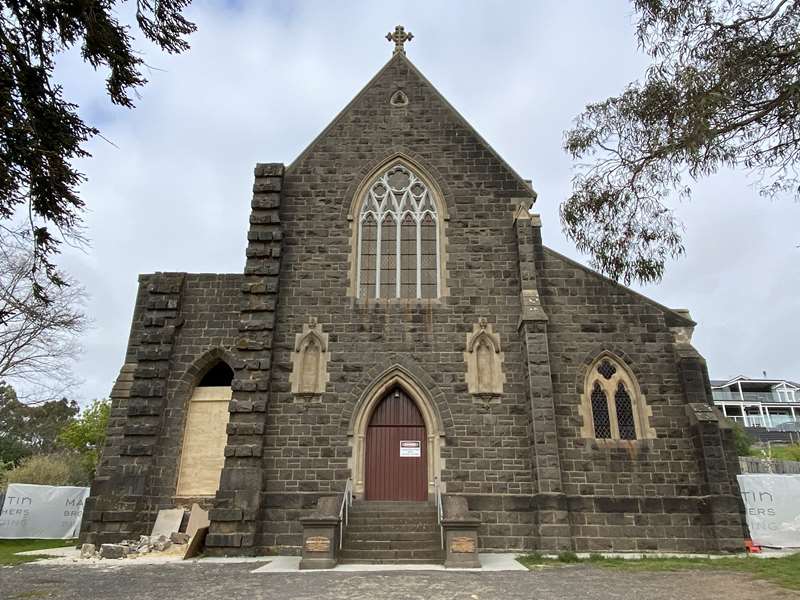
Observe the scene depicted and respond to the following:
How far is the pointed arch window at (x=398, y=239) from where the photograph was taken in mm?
14289

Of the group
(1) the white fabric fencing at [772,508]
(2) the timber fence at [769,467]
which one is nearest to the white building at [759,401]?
(2) the timber fence at [769,467]

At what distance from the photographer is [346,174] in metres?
15.1

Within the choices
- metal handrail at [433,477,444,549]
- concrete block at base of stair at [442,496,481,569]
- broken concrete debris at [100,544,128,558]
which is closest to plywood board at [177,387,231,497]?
broken concrete debris at [100,544,128,558]

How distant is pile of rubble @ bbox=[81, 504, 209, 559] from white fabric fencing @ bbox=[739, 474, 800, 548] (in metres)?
11.9

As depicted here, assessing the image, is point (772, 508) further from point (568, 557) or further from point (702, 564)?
point (568, 557)

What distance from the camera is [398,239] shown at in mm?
14688

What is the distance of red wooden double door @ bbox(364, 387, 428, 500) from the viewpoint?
12.9 meters

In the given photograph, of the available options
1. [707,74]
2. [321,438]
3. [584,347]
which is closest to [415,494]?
[321,438]

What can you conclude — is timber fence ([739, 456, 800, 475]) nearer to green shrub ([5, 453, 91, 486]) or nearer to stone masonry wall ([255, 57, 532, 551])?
stone masonry wall ([255, 57, 532, 551])

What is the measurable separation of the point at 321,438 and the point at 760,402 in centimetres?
6908

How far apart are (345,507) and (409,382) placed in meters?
3.06

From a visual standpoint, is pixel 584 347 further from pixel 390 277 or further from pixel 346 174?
pixel 346 174

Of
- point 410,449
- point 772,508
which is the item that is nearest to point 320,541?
point 410,449

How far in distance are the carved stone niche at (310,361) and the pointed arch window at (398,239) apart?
4.83 ft
